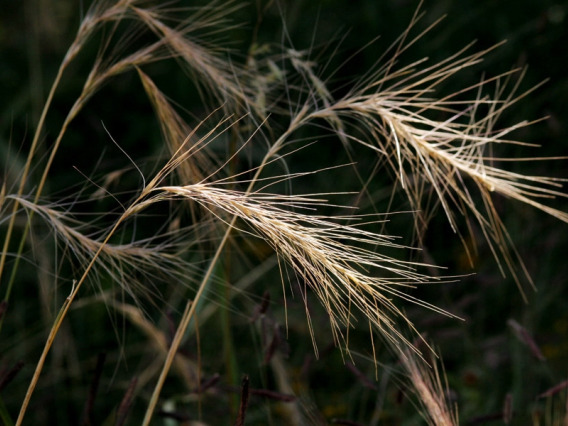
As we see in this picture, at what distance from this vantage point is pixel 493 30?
2.63 m

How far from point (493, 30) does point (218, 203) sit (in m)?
2.06

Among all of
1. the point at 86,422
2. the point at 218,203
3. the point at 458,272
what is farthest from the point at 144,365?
the point at 218,203

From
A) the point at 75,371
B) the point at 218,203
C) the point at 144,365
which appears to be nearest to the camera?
the point at 218,203

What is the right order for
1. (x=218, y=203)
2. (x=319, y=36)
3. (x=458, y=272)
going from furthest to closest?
(x=319, y=36), (x=458, y=272), (x=218, y=203)

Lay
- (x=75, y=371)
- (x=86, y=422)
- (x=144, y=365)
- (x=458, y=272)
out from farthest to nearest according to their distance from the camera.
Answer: (x=458, y=272), (x=144, y=365), (x=75, y=371), (x=86, y=422)

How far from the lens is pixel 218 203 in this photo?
820 mm

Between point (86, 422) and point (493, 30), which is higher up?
point (493, 30)

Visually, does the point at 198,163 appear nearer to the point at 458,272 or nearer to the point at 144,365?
the point at 144,365

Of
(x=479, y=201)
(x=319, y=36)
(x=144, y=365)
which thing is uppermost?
(x=319, y=36)

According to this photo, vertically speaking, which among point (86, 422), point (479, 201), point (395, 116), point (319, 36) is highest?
point (319, 36)

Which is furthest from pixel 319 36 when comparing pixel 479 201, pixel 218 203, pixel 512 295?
pixel 218 203

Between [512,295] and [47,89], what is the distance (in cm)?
169

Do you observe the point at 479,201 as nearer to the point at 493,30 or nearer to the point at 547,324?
the point at 547,324

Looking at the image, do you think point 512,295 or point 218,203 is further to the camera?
point 512,295
